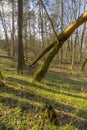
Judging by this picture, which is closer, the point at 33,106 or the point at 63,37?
the point at 33,106

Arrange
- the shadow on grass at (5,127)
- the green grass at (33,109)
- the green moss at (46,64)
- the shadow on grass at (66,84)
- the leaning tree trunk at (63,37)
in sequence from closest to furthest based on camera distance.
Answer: the shadow on grass at (5,127)
the green grass at (33,109)
the leaning tree trunk at (63,37)
the green moss at (46,64)
the shadow on grass at (66,84)

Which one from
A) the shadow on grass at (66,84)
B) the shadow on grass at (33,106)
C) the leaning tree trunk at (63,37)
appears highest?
the leaning tree trunk at (63,37)

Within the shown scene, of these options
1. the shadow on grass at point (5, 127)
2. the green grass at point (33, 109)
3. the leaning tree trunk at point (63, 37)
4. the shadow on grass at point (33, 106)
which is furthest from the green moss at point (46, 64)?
the shadow on grass at point (5, 127)

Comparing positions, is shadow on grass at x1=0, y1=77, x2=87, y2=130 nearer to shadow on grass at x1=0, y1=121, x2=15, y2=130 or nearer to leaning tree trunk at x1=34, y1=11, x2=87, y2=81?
shadow on grass at x1=0, y1=121, x2=15, y2=130

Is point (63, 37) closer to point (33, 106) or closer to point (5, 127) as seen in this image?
point (33, 106)

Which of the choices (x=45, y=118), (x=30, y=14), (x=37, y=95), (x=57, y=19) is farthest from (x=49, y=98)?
(x=57, y=19)

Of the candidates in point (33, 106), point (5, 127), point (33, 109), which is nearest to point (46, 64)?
point (33, 106)

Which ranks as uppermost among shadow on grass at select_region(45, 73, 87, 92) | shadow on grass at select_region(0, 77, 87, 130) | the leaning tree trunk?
the leaning tree trunk

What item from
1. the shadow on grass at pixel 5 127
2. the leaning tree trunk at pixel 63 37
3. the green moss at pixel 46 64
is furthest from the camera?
the green moss at pixel 46 64

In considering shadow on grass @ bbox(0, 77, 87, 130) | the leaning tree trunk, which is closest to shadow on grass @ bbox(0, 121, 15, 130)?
shadow on grass @ bbox(0, 77, 87, 130)

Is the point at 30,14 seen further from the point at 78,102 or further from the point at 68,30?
the point at 78,102

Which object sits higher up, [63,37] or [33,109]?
[63,37]

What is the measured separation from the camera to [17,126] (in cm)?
504

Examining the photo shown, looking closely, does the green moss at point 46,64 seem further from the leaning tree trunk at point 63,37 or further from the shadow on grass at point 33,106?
the shadow on grass at point 33,106
